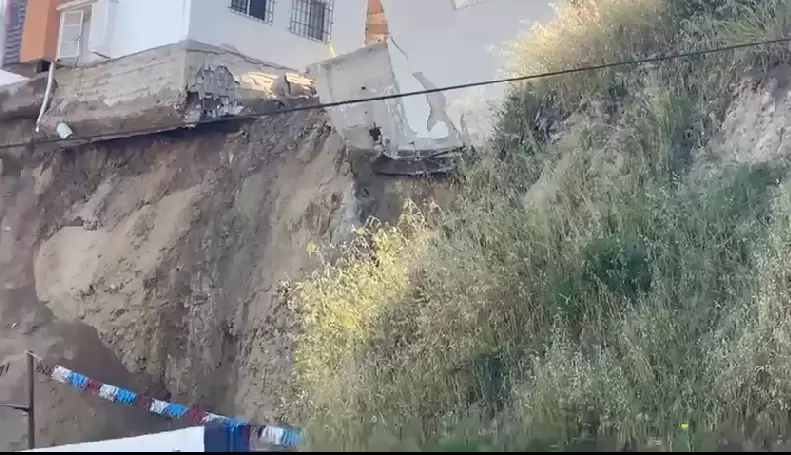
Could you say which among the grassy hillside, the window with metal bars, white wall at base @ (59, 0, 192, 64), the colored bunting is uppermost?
the window with metal bars

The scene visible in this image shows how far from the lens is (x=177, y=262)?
12172mm

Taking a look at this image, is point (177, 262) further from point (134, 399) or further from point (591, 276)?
point (591, 276)

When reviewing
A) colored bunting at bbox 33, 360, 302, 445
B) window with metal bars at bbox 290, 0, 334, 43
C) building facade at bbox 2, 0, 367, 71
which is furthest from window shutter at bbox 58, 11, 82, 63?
colored bunting at bbox 33, 360, 302, 445

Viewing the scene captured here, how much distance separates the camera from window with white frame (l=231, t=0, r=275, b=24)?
14.5m

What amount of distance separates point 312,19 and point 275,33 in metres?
1.04

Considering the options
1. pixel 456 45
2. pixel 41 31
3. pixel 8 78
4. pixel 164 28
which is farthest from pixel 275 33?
pixel 8 78

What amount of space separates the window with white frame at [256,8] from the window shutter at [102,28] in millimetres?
1910

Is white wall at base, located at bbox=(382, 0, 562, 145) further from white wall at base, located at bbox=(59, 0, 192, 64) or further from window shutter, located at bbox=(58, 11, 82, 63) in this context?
window shutter, located at bbox=(58, 11, 82, 63)

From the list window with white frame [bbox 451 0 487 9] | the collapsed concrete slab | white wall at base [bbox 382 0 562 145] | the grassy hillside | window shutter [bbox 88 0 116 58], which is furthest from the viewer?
window shutter [bbox 88 0 116 58]

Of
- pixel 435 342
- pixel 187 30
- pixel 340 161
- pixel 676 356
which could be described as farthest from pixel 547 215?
pixel 187 30

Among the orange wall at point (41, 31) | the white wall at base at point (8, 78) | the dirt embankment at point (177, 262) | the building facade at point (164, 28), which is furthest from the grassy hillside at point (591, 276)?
the white wall at base at point (8, 78)

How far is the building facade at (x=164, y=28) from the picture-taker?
13.9 m

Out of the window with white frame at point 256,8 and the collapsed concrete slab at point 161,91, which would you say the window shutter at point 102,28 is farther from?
the window with white frame at point 256,8

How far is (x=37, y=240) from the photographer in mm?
14367
